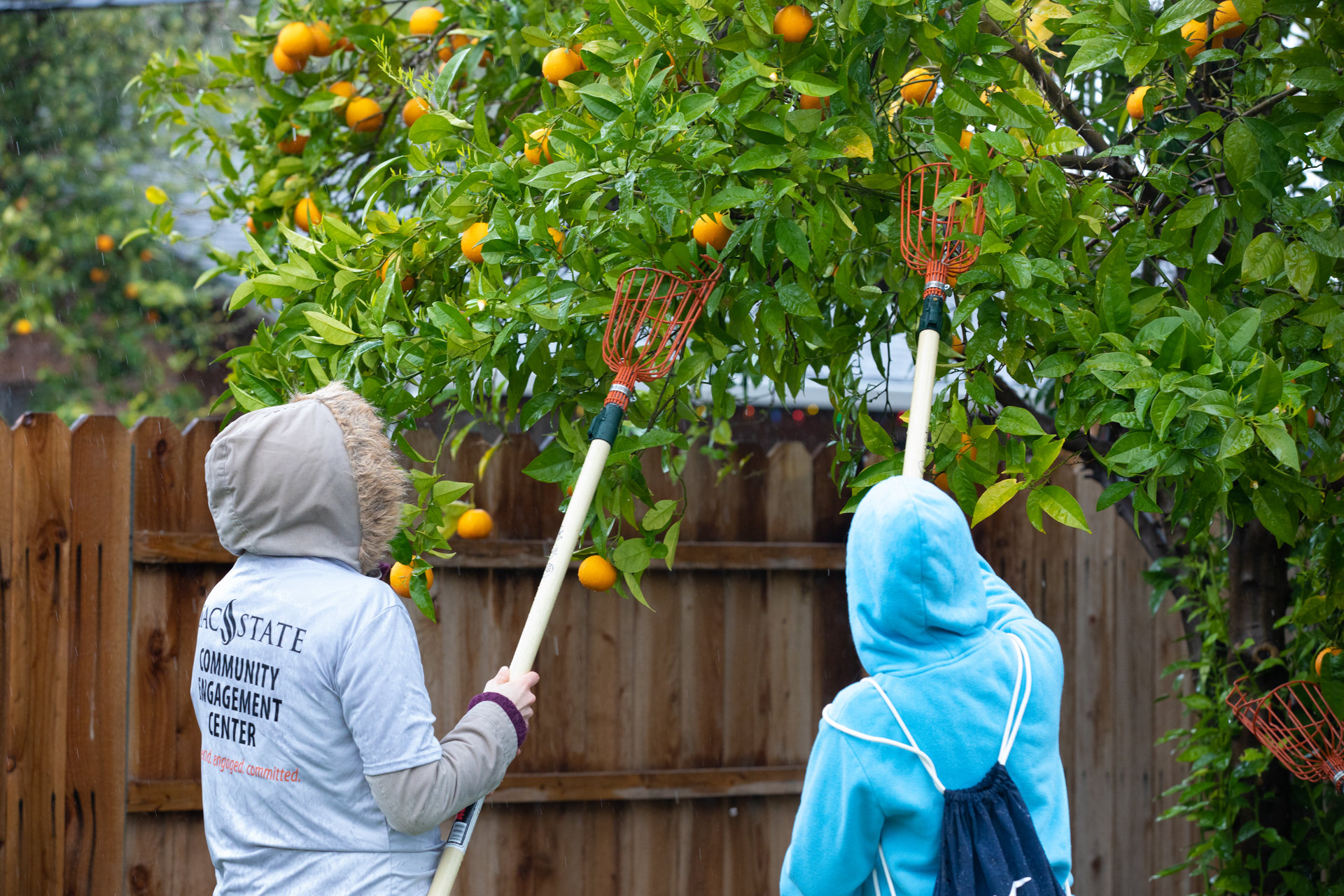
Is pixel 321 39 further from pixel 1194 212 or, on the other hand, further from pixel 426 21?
pixel 1194 212

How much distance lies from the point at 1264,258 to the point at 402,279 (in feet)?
4.54

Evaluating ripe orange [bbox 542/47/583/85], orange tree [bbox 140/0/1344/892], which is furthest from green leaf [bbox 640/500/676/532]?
ripe orange [bbox 542/47/583/85]

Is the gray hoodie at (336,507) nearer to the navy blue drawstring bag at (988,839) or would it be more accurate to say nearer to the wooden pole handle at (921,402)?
the navy blue drawstring bag at (988,839)

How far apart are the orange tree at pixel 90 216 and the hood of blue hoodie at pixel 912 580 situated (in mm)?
5705

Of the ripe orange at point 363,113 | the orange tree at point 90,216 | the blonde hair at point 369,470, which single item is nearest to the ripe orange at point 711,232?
the blonde hair at point 369,470

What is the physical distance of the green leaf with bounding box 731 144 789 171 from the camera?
5.01 ft

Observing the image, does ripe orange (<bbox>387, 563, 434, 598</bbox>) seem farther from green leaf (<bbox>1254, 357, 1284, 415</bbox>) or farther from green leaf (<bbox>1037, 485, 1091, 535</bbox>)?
green leaf (<bbox>1254, 357, 1284, 415</bbox>)

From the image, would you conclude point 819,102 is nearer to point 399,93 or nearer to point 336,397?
point 336,397

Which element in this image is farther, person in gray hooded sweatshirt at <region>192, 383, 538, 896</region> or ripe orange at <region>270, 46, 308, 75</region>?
ripe orange at <region>270, 46, 308, 75</region>

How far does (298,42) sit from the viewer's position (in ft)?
7.93

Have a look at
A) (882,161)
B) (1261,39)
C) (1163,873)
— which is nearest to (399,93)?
(882,161)

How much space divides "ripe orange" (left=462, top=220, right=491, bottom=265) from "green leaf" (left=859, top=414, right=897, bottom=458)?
2.24 feet

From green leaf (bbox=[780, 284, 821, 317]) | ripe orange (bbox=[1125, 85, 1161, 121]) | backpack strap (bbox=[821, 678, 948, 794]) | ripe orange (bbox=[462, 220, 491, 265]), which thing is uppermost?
ripe orange (bbox=[1125, 85, 1161, 121])

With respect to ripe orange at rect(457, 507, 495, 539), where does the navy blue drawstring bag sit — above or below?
below
